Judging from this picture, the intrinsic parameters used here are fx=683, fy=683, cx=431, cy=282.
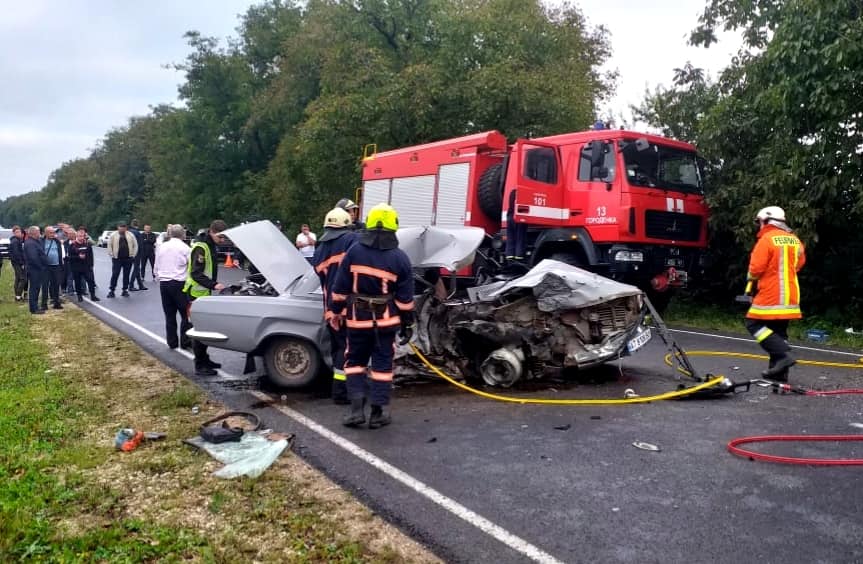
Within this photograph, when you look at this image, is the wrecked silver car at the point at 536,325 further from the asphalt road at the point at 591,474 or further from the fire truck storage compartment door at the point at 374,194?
the fire truck storage compartment door at the point at 374,194

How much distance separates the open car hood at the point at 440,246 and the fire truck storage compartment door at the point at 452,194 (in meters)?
4.86

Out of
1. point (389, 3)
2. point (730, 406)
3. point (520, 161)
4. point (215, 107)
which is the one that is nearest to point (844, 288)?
point (520, 161)

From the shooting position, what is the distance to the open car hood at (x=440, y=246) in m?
6.09

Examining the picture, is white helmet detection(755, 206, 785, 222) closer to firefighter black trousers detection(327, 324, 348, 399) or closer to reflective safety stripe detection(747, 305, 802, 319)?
reflective safety stripe detection(747, 305, 802, 319)

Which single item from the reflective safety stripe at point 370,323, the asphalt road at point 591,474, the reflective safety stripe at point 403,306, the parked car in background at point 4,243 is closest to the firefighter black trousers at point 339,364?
the asphalt road at point 591,474

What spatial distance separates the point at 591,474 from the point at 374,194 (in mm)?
10669

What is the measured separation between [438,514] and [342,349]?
7.96ft

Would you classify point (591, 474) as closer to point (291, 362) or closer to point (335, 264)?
point (335, 264)

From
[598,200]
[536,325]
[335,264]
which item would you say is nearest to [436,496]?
A: [335,264]

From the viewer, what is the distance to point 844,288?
442 inches

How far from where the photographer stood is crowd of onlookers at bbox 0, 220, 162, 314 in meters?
12.0

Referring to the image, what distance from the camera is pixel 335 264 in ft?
18.4

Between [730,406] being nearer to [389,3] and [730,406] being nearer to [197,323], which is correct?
[197,323]

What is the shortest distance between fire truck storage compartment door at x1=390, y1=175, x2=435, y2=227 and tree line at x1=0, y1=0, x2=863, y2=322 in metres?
2.91
